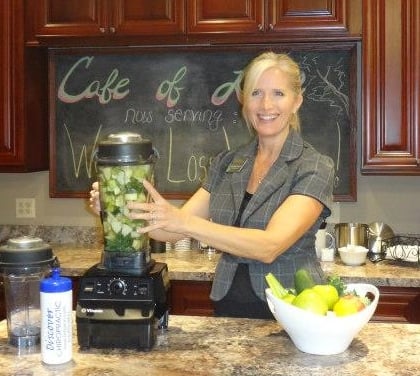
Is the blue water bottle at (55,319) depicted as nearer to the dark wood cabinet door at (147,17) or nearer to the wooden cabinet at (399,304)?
the wooden cabinet at (399,304)

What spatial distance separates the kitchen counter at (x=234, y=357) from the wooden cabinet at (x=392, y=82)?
1.41 m

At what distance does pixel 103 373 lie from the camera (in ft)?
4.73

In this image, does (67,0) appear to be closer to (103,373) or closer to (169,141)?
(169,141)

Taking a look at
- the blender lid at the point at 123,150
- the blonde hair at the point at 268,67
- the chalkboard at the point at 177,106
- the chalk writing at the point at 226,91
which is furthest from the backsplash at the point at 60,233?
the blender lid at the point at 123,150

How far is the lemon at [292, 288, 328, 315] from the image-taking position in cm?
150

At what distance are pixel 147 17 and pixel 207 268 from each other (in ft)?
3.95

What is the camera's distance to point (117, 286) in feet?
5.31

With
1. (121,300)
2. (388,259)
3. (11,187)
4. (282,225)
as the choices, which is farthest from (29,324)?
(11,187)

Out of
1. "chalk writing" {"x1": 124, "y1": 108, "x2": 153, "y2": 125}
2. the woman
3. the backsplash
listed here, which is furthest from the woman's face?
the backsplash

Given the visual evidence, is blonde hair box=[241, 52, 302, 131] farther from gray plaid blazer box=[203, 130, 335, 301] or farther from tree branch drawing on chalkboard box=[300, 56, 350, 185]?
tree branch drawing on chalkboard box=[300, 56, 350, 185]

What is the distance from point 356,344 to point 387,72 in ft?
5.57

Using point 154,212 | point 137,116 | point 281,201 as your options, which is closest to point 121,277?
point 154,212

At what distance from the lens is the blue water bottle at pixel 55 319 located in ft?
4.80

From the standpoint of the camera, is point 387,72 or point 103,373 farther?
point 387,72
